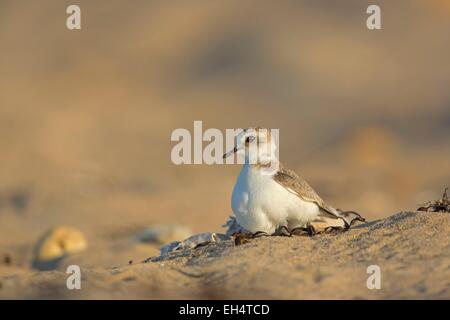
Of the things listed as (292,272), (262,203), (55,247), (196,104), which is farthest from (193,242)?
(196,104)

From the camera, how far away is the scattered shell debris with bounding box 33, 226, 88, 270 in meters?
11.4

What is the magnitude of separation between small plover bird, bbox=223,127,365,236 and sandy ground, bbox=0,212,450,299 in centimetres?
22

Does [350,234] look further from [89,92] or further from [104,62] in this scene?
[104,62]

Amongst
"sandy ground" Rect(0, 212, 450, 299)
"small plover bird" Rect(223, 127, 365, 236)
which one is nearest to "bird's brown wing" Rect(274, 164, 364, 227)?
"small plover bird" Rect(223, 127, 365, 236)

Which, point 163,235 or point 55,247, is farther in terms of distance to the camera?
point 163,235

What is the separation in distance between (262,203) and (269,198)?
0.07 meters

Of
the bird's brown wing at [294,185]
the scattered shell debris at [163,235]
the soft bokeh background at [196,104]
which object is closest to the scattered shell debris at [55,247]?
the soft bokeh background at [196,104]

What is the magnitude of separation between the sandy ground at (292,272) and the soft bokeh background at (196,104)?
15.5 ft

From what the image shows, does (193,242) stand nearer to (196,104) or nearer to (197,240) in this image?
(197,240)

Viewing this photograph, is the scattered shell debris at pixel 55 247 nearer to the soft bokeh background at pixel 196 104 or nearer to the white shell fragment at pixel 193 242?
the soft bokeh background at pixel 196 104

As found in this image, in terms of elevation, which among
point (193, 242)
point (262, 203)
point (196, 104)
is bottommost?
point (193, 242)

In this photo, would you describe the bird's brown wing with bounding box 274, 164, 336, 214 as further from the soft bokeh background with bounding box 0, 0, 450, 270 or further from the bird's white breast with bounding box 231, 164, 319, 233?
the soft bokeh background with bounding box 0, 0, 450, 270

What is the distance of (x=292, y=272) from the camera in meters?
6.06

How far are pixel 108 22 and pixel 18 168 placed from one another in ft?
39.2
